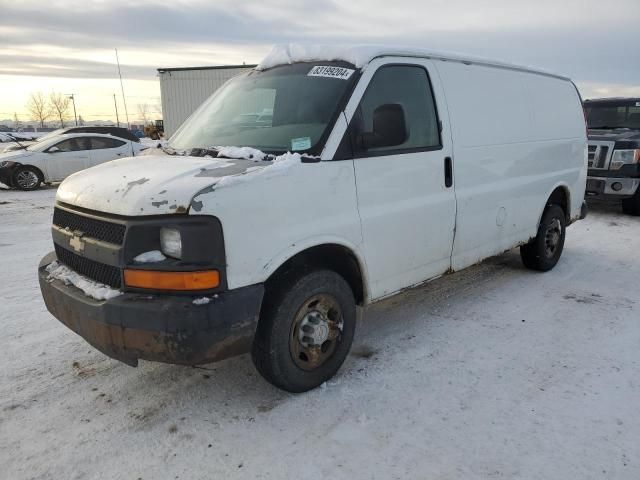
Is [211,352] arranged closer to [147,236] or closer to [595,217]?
[147,236]

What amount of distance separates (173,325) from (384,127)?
5.86ft

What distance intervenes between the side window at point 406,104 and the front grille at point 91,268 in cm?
164

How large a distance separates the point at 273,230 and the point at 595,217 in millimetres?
8314

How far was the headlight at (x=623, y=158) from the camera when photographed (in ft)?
29.0

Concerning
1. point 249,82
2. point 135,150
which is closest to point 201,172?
point 249,82

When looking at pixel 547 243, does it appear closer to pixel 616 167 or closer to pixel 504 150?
pixel 504 150

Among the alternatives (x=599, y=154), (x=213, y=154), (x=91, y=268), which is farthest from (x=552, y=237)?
(x=91, y=268)

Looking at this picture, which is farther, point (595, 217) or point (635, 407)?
point (595, 217)

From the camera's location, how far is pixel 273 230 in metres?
2.81

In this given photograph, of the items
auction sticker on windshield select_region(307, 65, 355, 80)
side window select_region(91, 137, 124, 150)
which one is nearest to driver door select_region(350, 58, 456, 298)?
auction sticker on windshield select_region(307, 65, 355, 80)

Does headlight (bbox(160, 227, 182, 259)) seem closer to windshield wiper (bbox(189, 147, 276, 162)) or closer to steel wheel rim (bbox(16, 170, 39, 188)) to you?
windshield wiper (bbox(189, 147, 276, 162))

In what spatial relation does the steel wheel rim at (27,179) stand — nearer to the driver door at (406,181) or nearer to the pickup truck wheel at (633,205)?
the driver door at (406,181)

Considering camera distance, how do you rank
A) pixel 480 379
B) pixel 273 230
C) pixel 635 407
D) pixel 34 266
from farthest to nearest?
pixel 34 266
pixel 480 379
pixel 635 407
pixel 273 230

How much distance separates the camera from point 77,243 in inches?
119
